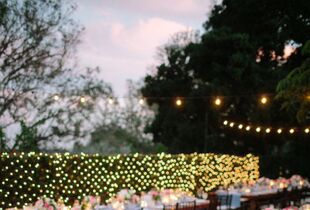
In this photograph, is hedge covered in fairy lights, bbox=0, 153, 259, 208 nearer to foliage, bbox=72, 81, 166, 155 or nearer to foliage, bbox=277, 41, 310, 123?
foliage, bbox=277, 41, 310, 123

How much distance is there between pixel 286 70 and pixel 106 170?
36.7 feet

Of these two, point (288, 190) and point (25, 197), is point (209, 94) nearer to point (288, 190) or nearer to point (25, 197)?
point (288, 190)

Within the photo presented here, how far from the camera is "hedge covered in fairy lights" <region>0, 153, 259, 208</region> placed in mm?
12961

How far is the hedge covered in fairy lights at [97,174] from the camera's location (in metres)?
13.0

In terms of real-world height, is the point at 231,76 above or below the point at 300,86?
above

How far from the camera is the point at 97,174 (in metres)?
14.6

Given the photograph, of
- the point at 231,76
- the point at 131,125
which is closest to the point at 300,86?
the point at 231,76

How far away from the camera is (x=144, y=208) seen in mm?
11523

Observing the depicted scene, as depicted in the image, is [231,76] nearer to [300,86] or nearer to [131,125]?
[300,86]

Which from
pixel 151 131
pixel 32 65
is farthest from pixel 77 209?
pixel 151 131

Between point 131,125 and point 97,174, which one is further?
point 131,125

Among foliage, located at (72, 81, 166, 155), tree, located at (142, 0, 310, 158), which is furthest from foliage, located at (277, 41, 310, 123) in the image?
foliage, located at (72, 81, 166, 155)

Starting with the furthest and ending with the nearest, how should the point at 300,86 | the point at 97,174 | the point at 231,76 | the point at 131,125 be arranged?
the point at 131,125, the point at 231,76, the point at 300,86, the point at 97,174

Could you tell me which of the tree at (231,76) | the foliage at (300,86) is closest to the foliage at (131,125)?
the tree at (231,76)
